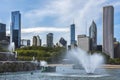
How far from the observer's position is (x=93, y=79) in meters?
88.2

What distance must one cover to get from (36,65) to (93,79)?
249 feet

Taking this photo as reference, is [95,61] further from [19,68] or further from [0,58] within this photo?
[0,58]

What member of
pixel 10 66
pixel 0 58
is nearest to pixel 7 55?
pixel 0 58

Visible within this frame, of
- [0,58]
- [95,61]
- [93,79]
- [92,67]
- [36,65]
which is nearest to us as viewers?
[93,79]

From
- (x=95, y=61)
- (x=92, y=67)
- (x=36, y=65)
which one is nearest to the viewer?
(x=92, y=67)

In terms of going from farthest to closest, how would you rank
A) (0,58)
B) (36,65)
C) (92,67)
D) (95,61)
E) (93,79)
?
1. (36,65)
2. (0,58)
3. (95,61)
4. (92,67)
5. (93,79)

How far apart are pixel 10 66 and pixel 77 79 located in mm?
50722

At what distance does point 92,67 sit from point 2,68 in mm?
30385

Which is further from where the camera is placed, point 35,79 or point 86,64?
point 86,64

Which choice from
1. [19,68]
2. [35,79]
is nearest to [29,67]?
[19,68]

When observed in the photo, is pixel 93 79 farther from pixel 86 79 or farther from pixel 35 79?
pixel 35 79

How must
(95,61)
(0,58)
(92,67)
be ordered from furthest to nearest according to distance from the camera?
(0,58), (95,61), (92,67)

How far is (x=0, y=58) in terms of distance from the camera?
147750mm

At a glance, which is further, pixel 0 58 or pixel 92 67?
pixel 0 58
